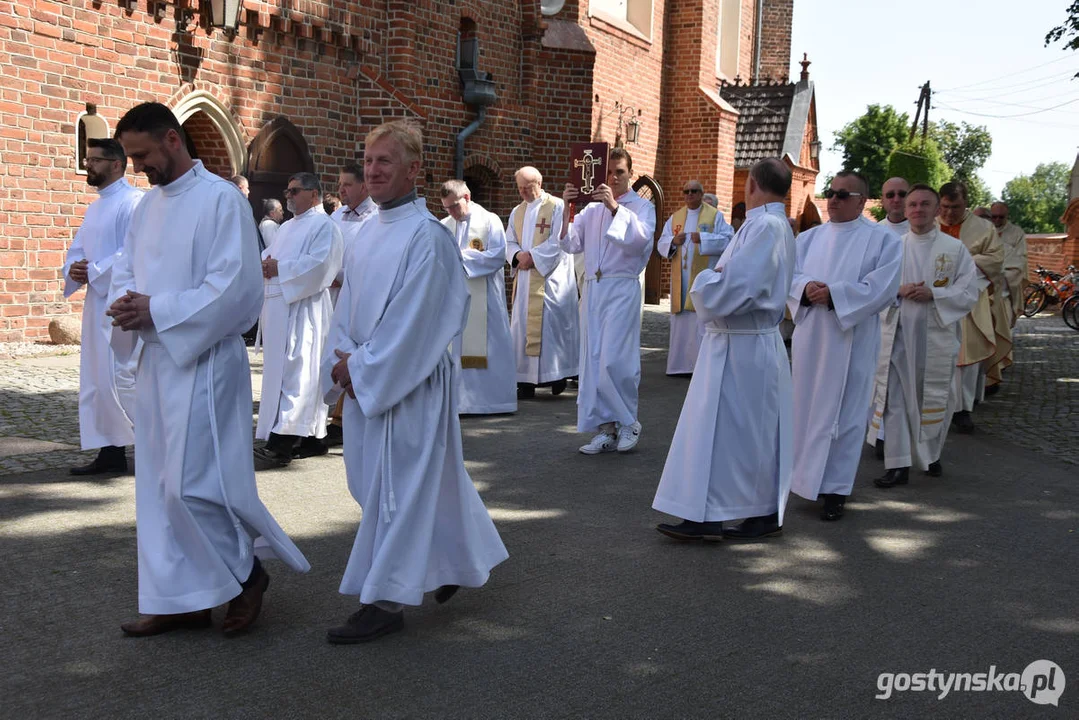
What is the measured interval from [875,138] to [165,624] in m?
67.4

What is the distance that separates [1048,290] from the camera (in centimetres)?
2719

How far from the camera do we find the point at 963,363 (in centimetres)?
966

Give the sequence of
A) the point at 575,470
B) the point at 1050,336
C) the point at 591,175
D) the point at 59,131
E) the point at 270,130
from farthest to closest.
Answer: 1. the point at 1050,336
2. the point at 270,130
3. the point at 59,131
4. the point at 591,175
5. the point at 575,470

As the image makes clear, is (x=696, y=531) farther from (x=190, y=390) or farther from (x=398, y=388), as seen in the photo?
(x=190, y=390)

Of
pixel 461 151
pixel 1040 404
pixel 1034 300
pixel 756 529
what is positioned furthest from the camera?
pixel 1034 300

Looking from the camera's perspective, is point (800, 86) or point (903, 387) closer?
point (903, 387)

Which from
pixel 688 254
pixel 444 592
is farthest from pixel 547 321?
pixel 444 592

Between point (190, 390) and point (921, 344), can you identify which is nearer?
point (190, 390)

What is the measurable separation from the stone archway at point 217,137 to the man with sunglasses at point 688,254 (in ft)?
18.3

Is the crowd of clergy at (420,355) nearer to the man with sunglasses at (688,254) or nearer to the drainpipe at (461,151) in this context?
the man with sunglasses at (688,254)

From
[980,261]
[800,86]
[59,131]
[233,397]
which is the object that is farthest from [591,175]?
[800,86]

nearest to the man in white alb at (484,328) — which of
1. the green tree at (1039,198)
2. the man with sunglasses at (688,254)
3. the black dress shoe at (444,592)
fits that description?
the man with sunglasses at (688,254)

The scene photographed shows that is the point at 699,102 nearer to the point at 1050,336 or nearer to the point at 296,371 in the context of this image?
the point at 1050,336

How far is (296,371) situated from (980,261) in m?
6.05
